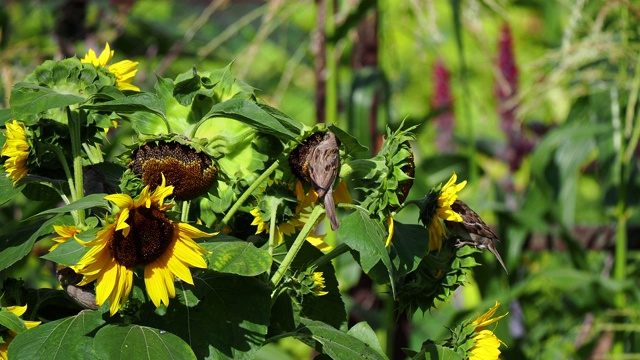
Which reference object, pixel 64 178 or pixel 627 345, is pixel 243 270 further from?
pixel 627 345

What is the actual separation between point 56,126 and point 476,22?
3.79 feet

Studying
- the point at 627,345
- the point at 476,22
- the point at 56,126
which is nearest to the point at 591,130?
the point at 476,22

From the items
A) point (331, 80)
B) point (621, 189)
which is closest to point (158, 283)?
point (331, 80)

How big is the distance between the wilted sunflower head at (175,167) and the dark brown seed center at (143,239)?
24 mm

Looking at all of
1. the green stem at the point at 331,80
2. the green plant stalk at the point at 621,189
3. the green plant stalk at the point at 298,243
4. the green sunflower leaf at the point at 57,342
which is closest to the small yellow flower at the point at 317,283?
the green plant stalk at the point at 298,243

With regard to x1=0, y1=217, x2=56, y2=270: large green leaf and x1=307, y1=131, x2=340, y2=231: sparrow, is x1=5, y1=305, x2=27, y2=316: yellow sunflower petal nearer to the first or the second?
x1=0, y1=217, x2=56, y2=270: large green leaf

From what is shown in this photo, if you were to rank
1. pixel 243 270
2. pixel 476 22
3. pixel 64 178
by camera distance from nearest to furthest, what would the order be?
pixel 243 270 < pixel 64 178 < pixel 476 22

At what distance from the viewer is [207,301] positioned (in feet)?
1.61

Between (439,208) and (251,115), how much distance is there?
14cm

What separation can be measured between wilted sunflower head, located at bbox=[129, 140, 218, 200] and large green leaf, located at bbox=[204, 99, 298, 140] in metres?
0.03

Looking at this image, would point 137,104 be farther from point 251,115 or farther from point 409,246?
point 409,246

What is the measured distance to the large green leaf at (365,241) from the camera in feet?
1.52

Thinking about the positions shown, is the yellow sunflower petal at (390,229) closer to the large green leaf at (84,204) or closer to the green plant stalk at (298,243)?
the green plant stalk at (298,243)

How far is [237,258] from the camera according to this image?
A: 18.4 inches
